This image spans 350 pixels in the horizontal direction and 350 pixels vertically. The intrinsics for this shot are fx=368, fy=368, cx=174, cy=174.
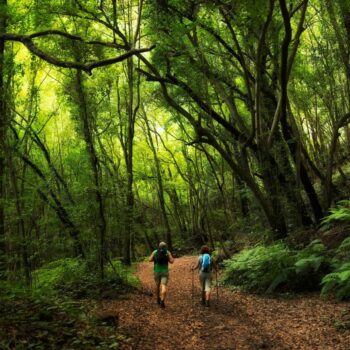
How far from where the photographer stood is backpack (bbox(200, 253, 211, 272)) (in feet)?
31.4

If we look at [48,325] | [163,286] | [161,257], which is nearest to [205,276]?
[163,286]

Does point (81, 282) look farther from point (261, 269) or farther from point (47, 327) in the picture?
point (47, 327)

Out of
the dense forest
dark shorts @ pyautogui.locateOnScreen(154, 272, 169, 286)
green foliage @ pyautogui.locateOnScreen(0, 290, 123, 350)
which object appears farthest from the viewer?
dark shorts @ pyautogui.locateOnScreen(154, 272, 169, 286)

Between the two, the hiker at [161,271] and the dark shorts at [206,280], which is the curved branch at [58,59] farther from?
the dark shorts at [206,280]

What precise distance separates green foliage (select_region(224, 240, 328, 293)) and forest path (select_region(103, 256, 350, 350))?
0.53 m

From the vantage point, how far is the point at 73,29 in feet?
42.0

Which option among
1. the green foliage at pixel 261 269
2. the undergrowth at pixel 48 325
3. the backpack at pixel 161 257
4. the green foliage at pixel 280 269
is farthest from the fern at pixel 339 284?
the undergrowth at pixel 48 325

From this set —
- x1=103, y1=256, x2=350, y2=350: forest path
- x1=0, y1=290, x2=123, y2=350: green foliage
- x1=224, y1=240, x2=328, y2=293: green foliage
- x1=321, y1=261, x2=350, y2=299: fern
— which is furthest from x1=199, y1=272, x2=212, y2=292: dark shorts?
x1=0, y1=290, x2=123, y2=350: green foliage

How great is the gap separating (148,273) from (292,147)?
29.1 ft

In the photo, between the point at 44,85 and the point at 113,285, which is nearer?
the point at 113,285

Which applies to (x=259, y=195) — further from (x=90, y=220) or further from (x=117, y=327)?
(x=117, y=327)

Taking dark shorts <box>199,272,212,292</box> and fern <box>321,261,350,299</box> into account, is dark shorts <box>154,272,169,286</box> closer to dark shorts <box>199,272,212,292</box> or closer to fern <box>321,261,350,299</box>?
dark shorts <box>199,272,212,292</box>

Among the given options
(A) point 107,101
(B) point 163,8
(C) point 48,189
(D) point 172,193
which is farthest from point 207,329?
(D) point 172,193

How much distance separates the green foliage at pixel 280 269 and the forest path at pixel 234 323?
0.53 m
